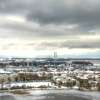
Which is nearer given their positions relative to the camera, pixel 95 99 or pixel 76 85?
pixel 95 99

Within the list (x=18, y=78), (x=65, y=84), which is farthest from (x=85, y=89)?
(x=18, y=78)

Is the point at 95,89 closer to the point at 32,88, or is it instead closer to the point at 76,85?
the point at 76,85

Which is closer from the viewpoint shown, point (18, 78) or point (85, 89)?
point (85, 89)

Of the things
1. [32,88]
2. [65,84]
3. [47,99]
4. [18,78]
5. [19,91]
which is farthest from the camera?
[18,78]

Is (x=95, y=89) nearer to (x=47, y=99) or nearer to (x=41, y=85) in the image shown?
(x=41, y=85)

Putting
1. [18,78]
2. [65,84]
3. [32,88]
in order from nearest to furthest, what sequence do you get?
1. [32,88]
2. [65,84]
3. [18,78]

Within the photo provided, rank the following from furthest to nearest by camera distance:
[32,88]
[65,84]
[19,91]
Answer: [65,84], [32,88], [19,91]

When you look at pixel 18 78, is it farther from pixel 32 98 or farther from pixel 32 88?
pixel 32 98

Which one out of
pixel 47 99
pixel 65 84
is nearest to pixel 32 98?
pixel 47 99
